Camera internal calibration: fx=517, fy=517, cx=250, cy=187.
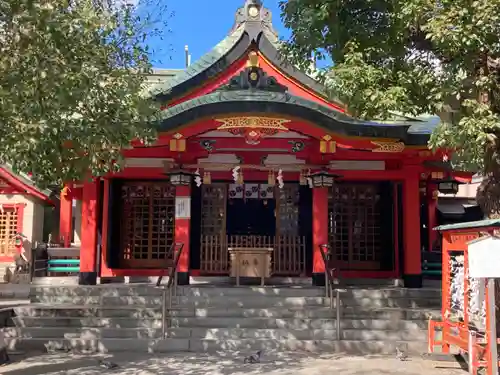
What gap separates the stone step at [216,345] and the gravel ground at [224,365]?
24 centimetres

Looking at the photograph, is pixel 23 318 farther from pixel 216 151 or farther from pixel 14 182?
pixel 14 182

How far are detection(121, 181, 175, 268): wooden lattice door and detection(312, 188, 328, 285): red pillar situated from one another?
12.0 ft

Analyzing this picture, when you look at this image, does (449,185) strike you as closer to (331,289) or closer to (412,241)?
(412,241)

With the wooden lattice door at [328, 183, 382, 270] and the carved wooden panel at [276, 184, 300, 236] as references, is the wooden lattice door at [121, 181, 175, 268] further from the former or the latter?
the wooden lattice door at [328, 183, 382, 270]

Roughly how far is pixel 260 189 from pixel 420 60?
5.96m

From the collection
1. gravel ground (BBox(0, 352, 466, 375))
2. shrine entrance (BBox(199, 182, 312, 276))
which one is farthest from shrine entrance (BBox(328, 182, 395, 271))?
gravel ground (BBox(0, 352, 466, 375))

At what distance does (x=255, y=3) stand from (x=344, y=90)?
7.27 meters

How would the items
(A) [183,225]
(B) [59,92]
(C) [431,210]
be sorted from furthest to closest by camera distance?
(C) [431,210] < (A) [183,225] < (B) [59,92]

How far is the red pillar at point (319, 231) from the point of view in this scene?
1080 cm


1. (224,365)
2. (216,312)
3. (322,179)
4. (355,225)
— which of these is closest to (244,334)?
(216,312)

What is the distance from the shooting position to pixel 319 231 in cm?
1088

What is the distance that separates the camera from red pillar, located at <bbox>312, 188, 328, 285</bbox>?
10797mm

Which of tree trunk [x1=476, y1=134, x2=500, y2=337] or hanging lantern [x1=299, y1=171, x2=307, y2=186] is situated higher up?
hanging lantern [x1=299, y1=171, x2=307, y2=186]

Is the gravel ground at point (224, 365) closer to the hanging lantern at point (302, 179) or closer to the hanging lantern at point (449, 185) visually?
the hanging lantern at point (302, 179)
